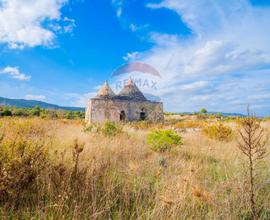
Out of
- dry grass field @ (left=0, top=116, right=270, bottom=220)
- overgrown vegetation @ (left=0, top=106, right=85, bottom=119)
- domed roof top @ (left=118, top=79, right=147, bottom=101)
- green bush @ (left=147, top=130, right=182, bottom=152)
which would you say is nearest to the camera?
dry grass field @ (left=0, top=116, right=270, bottom=220)

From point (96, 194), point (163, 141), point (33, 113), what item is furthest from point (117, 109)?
point (96, 194)

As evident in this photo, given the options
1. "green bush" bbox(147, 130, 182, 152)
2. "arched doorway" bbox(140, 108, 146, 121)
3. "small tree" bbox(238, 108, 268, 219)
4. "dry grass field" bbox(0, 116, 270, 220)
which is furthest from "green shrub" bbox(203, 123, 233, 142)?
"arched doorway" bbox(140, 108, 146, 121)

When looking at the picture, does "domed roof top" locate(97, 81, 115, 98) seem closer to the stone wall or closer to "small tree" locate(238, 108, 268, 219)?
the stone wall

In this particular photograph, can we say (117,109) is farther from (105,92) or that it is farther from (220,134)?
(220,134)

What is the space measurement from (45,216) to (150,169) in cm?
208

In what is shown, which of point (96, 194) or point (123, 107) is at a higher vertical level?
point (123, 107)

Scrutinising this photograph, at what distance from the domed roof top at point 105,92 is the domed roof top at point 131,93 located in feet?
3.42

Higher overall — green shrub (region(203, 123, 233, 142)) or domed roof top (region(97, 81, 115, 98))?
domed roof top (region(97, 81, 115, 98))

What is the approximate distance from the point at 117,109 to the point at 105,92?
2.88m

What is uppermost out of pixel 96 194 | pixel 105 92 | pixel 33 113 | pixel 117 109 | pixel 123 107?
pixel 105 92

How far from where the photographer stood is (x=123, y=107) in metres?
22.7

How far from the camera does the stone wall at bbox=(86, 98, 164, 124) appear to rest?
2159 centimetres

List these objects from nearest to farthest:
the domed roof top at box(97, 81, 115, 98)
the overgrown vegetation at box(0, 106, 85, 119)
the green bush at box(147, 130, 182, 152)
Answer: the green bush at box(147, 130, 182, 152)
the overgrown vegetation at box(0, 106, 85, 119)
the domed roof top at box(97, 81, 115, 98)

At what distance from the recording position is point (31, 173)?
259 cm
